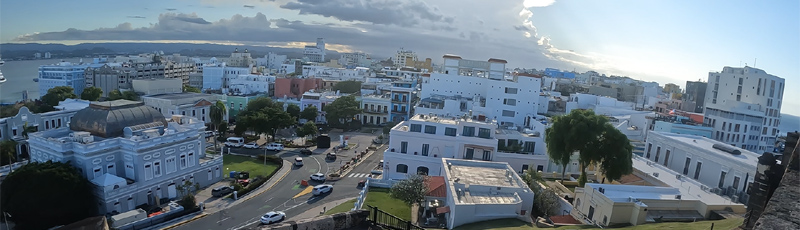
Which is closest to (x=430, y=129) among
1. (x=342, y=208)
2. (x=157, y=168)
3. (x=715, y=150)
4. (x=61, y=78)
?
(x=342, y=208)

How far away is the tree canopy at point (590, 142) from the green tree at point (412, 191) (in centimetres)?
968

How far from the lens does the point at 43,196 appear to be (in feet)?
78.2

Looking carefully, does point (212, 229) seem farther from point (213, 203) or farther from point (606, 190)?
point (606, 190)

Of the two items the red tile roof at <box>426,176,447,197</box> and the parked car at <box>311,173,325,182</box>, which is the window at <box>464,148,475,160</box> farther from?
the parked car at <box>311,173,325,182</box>

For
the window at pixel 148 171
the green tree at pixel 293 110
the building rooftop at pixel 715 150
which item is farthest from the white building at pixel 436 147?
the green tree at pixel 293 110

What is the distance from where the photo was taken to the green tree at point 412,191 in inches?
915

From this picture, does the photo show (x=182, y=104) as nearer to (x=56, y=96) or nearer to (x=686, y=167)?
(x=56, y=96)

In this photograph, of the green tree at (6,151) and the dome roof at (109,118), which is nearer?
the dome roof at (109,118)

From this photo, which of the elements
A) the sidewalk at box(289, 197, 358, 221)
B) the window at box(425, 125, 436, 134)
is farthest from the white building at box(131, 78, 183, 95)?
the window at box(425, 125, 436, 134)

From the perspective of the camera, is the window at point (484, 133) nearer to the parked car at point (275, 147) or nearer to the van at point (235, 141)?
the parked car at point (275, 147)

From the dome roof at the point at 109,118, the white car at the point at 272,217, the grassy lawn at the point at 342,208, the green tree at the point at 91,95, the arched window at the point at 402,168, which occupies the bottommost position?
the white car at the point at 272,217

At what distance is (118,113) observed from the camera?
97.7 feet

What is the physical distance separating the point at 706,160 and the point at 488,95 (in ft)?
90.3

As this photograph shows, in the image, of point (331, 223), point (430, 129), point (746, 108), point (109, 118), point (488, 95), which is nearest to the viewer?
point (331, 223)
